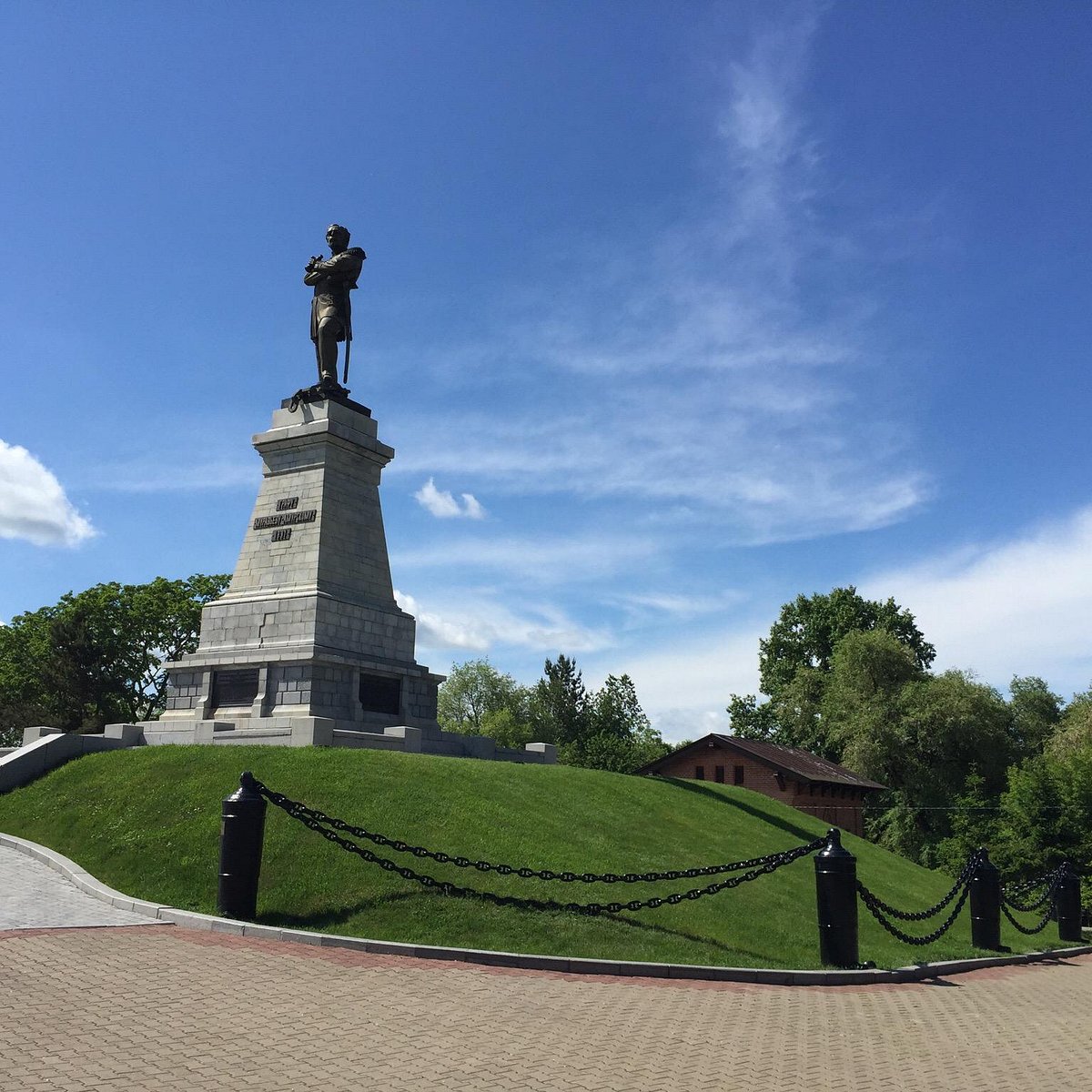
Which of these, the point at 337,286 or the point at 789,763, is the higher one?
the point at 337,286

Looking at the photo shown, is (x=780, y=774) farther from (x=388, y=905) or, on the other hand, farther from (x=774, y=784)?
(x=388, y=905)

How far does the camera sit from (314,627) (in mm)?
19406

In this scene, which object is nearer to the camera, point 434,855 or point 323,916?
point 323,916

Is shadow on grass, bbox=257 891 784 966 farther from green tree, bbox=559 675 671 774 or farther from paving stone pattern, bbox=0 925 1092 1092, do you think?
green tree, bbox=559 675 671 774

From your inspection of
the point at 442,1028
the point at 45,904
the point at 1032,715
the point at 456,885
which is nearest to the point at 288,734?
the point at 45,904

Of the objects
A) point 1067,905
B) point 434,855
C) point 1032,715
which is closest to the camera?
point 434,855

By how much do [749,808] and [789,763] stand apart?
18628 mm

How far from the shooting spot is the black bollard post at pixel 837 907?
11359 mm

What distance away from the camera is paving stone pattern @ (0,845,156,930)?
32.7 feet

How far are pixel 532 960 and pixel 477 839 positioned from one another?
11.6 feet

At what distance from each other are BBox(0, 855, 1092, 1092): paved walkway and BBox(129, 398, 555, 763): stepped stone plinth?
8.43 m

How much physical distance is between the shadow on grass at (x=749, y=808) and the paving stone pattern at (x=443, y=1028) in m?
11.2

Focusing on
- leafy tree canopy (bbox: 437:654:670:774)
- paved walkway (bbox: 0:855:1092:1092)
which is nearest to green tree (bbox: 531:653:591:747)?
leafy tree canopy (bbox: 437:654:670:774)

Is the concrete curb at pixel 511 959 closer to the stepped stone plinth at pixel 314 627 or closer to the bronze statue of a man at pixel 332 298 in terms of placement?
the stepped stone plinth at pixel 314 627
